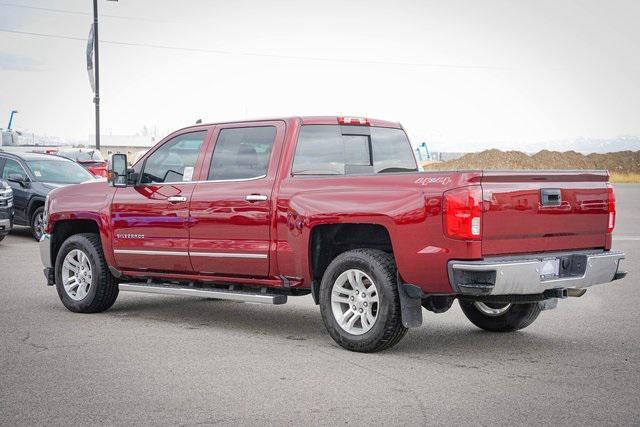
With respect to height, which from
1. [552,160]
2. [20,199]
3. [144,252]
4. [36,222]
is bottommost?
[36,222]

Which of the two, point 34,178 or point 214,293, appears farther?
point 34,178

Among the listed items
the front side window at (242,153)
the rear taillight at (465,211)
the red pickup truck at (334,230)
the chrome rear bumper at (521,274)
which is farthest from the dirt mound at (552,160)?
the rear taillight at (465,211)

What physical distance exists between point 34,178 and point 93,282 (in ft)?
34.0

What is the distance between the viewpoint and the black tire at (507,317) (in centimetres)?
839

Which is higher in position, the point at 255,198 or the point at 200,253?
the point at 255,198

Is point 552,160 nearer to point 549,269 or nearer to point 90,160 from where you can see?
point 90,160

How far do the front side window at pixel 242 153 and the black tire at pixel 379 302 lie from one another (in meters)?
1.29

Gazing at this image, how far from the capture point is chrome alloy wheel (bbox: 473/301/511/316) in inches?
334

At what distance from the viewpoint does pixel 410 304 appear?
7242mm

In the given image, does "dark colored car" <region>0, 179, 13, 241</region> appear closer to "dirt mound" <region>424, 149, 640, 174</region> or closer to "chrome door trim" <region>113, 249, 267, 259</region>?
"chrome door trim" <region>113, 249, 267, 259</region>

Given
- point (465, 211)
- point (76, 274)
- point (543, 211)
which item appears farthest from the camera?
point (76, 274)

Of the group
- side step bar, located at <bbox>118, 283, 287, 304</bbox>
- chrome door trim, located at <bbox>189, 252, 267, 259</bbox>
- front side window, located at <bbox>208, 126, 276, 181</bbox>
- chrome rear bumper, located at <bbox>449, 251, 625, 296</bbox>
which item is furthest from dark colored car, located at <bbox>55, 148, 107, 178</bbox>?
chrome rear bumper, located at <bbox>449, 251, 625, 296</bbox>

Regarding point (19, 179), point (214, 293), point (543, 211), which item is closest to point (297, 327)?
point (214, 293)

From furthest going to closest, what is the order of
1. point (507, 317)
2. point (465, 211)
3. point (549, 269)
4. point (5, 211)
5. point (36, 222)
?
point (36, 222) → point (5, 211) → point (507, 317) → point (549, 269) → point (465, 211)
